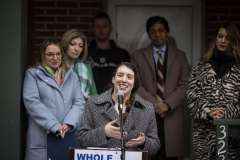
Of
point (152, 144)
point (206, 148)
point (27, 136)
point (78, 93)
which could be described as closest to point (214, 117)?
point (206, 148)

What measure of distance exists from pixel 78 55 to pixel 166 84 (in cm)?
112

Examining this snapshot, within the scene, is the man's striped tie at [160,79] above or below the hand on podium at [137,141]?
above

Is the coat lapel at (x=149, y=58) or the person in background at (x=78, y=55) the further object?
the coat lapel at (x=149, y=58)

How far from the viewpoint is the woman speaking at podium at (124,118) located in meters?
5.23

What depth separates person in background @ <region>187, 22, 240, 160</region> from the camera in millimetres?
6156

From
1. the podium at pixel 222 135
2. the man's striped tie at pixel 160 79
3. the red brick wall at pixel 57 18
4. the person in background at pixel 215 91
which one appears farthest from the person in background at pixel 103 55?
the podium at pixel 222 135

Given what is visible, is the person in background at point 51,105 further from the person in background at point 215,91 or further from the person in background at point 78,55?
the person in background at point 215,91

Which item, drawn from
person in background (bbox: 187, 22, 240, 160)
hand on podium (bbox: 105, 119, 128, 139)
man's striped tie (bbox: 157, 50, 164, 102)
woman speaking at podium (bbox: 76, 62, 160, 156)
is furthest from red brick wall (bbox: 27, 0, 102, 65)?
hand on podium (bbox: 105, 119, 128, 139)

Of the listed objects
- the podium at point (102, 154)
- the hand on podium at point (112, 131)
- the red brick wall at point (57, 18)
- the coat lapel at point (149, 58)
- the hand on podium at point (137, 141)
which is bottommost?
the podium at point (102, 154)

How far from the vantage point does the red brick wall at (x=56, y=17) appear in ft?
27.6

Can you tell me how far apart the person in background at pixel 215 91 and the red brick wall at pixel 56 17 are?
7.98 feet

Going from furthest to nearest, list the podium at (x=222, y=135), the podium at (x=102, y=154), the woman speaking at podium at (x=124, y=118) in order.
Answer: the podium at (x=222, y=135) < the woman speaking at podium at (x=124, y=118) < the podium at (x=102, y=154)

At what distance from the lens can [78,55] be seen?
6836 mm

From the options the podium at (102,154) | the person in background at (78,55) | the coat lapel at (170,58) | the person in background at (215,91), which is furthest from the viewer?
the coat lapel at (170,58)
